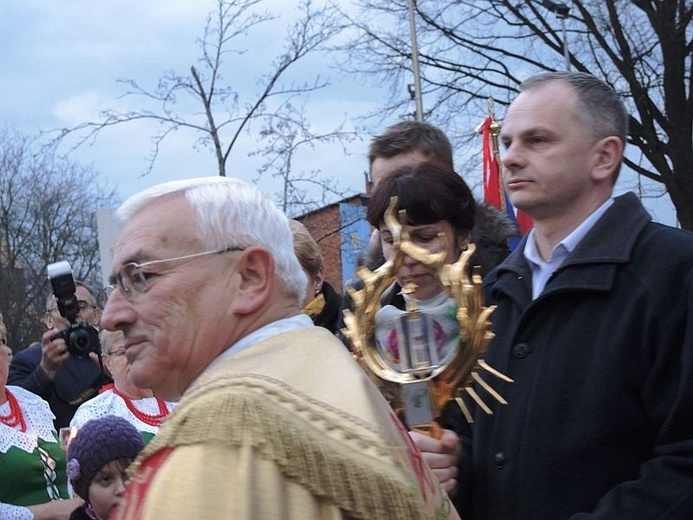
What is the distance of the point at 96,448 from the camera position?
4.18 m

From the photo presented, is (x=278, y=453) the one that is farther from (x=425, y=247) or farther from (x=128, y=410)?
(x=128, y=410)

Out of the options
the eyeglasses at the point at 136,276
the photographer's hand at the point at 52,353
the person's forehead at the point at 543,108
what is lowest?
the photographer's hand at the point at 52,353

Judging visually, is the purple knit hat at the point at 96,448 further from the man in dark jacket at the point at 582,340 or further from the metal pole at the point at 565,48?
the metal pole at the point at 565,48

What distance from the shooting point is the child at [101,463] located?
4160 mm

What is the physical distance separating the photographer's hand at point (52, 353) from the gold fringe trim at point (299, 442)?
410cm

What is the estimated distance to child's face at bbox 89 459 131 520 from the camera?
4152 millimetres

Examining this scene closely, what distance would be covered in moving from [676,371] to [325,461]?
40.7 inches

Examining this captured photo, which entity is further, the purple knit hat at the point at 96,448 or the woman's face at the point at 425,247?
the purple knit hat at the point at 96,448

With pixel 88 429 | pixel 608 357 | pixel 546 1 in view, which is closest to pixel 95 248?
pixel 546 1

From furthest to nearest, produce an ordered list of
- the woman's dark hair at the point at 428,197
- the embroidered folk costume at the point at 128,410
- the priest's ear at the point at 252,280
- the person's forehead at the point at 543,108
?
the embroidered folk costume at the point at 128,410 < the woman's dark hair at the point at 428,197 < the person's forehead at the point at 543,108 < the priest's ear at the point at 252,280

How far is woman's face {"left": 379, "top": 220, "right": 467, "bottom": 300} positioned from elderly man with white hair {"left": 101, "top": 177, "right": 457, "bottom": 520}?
772mm

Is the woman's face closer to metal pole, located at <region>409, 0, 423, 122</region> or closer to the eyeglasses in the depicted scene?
the eyeglasses

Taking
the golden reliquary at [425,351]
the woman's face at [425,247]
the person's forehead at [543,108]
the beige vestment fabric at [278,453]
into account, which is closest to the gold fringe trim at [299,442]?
the beige vestment fabric at [278,453]

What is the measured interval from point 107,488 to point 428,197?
1.92m
